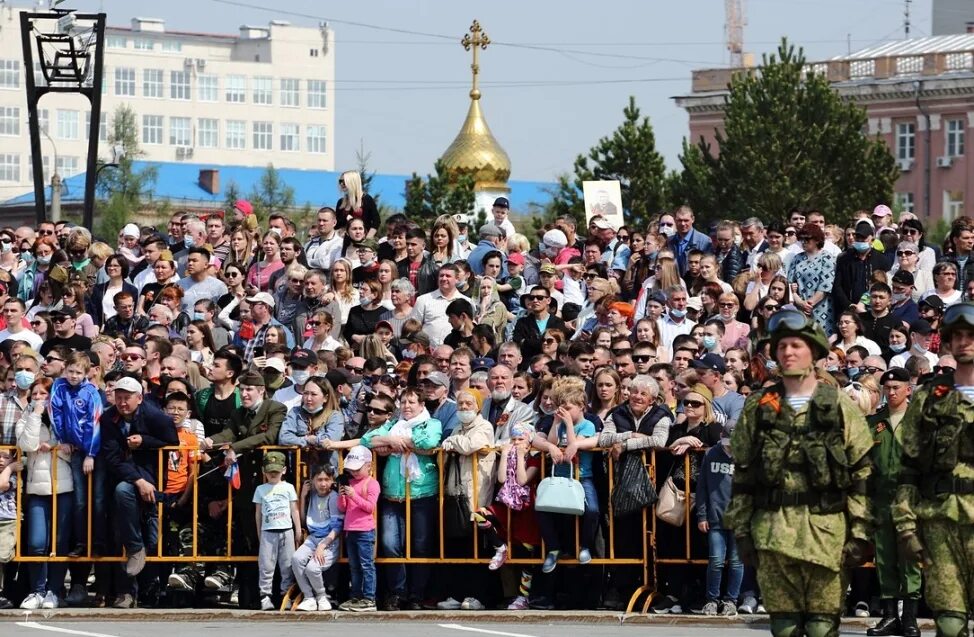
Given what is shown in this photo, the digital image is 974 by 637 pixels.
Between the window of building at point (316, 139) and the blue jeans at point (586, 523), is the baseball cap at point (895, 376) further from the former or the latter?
A: the window of building at point (316, 139)

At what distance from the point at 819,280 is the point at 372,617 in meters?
6.24

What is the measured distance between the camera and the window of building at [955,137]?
100812 millimetres

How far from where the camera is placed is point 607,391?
16.0 metres

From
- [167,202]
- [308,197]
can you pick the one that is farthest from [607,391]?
[308,197]

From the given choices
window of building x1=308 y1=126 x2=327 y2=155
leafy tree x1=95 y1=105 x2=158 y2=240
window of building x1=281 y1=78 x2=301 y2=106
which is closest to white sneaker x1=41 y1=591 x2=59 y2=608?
leafy tree x1=95 y1=105 x2=158 y2=240

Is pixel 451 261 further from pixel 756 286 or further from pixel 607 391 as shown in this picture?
pixel 607 391

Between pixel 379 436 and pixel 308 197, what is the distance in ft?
379

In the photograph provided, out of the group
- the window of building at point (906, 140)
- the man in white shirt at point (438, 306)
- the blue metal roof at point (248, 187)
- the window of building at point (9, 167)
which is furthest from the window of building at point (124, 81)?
the man in white shirt at point (438, 306)

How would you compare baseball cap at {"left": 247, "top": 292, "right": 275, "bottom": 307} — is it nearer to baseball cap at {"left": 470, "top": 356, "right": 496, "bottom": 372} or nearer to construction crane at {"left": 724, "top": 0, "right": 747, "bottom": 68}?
baseball cap at {"left": 470, "top": 356, "right": 496, "bottom": 372}

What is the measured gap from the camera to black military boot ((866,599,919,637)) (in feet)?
47.7

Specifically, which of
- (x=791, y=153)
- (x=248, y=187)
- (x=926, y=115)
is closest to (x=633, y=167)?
(x=791, y=153)

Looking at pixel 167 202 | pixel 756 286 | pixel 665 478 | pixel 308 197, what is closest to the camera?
pixel 665 478

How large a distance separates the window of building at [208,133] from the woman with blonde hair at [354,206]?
155m

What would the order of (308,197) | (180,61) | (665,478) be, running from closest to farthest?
(665,478) → (308,197) → (180,61)
